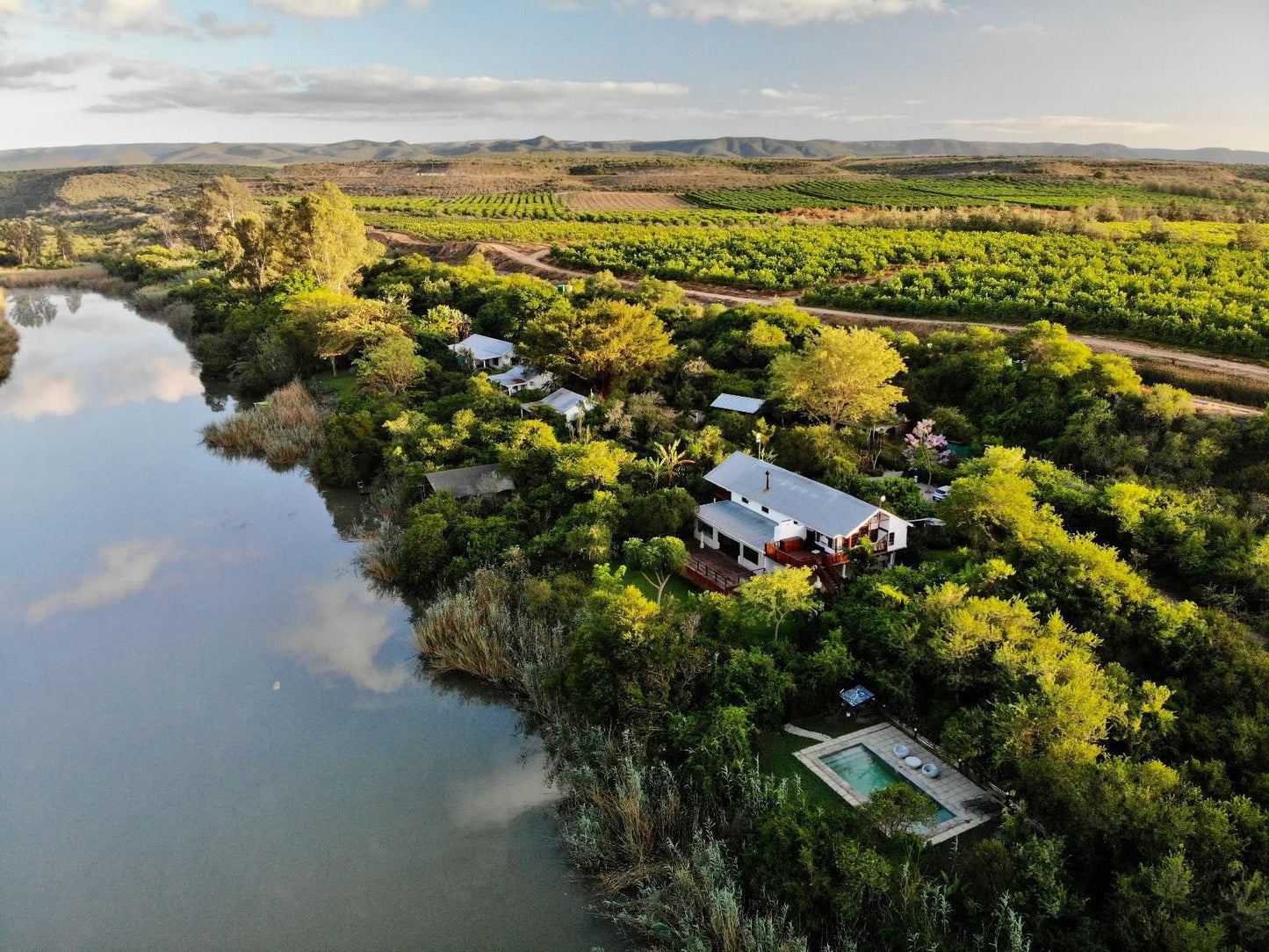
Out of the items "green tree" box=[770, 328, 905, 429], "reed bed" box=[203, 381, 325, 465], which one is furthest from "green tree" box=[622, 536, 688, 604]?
"reed bed" box=[203, 381, 325, 465]

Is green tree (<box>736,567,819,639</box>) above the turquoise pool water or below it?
above

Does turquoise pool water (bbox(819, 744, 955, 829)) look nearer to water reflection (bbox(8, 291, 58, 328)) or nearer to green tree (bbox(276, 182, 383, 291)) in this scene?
green tree (bbox(276, 182, 383, 291))

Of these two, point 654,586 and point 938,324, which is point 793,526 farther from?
point 938,324

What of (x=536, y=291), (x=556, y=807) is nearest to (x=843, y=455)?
(x=556, y=807)

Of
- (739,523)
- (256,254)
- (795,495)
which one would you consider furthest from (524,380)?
(256,254)

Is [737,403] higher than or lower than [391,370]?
higher

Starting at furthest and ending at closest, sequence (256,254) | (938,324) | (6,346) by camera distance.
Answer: (256,254), (6,346), (938,324)

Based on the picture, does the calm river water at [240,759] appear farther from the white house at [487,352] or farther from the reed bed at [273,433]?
the white house at [487,352]

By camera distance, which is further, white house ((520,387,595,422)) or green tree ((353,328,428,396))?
green tree ((353,328,428,396))
